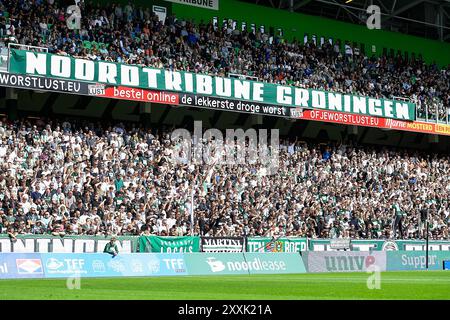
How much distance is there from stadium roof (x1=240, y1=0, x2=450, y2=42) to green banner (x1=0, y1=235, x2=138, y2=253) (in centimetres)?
2817

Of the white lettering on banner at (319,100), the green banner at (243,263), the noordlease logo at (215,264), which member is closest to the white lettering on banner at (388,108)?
the white lettering on banner at (319,100)

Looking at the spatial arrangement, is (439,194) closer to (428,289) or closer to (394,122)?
(394,122)

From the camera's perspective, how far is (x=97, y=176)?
36.4 metres

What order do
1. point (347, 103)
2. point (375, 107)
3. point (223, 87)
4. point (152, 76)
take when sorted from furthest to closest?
point (375, 107), point (347, 103), point (223, 87), point (152, 76)

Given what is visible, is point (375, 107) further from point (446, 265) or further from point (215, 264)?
point (215, 264)

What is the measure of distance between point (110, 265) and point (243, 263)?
5.82 meters

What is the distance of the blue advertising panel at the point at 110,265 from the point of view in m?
26.8

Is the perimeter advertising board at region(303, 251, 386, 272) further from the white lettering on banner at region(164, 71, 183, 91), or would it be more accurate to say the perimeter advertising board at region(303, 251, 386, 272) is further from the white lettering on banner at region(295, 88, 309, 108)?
the white lettering on banner at region(295, 88, 309, 108)

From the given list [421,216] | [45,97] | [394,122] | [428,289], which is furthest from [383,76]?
[428,289]

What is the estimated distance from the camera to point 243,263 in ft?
104

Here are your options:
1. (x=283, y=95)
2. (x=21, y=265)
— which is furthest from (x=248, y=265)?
(x=283, y=95)

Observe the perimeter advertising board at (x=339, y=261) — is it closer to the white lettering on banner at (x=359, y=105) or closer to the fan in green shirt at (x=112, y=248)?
the fan in green shirt at (x=112, y=248)

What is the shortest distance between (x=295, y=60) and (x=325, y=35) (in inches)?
321

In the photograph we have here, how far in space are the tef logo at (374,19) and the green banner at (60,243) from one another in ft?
105
